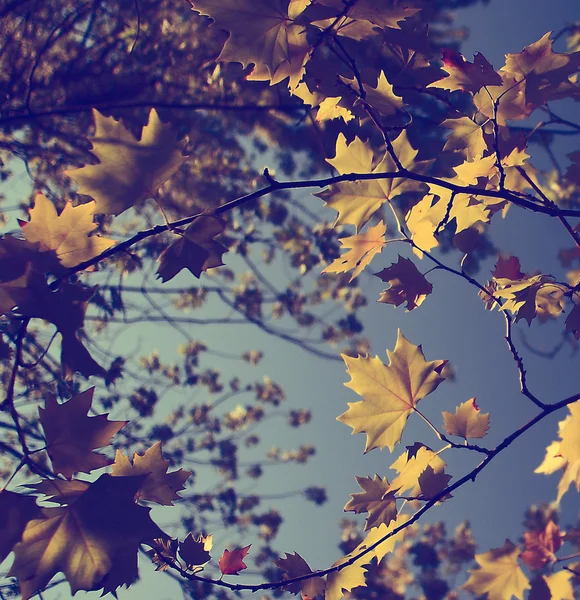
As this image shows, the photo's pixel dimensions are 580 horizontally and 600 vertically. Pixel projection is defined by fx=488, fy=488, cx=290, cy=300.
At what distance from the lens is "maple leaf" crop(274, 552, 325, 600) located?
5.26ft

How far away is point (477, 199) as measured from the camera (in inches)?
68.5

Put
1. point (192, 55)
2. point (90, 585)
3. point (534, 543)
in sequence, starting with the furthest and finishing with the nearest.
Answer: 1. point (192, 55)
2. point (534, 543)
3. point (90, 585)

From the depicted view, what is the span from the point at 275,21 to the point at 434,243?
84 centimetres

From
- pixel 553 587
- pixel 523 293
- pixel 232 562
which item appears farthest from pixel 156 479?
pixel 553 587

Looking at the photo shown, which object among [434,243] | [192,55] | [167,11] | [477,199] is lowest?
[434,243]

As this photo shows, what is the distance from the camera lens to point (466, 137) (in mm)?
1781

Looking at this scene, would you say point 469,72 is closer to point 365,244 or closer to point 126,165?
point 365,244

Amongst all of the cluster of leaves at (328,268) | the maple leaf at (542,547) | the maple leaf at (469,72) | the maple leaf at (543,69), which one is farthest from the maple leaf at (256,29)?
the maple leaf at (542,547)

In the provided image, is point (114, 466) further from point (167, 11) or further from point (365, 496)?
point (167, 11)

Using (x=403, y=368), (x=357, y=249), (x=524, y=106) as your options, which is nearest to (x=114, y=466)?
(x=403, y=368)

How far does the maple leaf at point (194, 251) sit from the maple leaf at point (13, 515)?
2.12 ft

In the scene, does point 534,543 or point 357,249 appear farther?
point 534,543

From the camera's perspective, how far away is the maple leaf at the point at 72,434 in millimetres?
1294

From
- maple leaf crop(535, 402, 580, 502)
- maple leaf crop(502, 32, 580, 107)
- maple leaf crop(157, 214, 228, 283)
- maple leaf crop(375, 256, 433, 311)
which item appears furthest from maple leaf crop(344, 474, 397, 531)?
maple leaf crop(502, 32, 580, 107)
